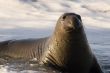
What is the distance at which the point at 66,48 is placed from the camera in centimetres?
672

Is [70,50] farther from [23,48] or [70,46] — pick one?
[23,48]

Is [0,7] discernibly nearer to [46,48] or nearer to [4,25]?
[4,25]

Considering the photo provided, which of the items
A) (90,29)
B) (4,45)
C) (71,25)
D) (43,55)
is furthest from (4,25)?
(71,25)

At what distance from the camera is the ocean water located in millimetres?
12077

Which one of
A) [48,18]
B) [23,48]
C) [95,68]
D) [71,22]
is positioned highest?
[48,18]

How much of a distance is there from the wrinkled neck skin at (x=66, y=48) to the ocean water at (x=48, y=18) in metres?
2.36

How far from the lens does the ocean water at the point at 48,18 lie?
12.1 m

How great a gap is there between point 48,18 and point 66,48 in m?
8.38

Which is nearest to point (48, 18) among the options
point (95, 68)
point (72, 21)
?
point (95, 68)

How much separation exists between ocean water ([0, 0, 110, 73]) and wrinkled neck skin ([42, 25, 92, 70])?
2.36 metres

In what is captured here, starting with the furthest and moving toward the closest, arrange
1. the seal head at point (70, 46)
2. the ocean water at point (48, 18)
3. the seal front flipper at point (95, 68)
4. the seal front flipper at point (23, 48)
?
the ocean water at point (48, 18)
the seal front flipper at point (23, 48)
the seal front flipper at point (95, 68)
the seal head at point (70, 46)

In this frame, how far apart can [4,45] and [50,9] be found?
23.2ft

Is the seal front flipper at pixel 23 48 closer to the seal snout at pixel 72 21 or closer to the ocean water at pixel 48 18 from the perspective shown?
the seal snout at pixel 72 21

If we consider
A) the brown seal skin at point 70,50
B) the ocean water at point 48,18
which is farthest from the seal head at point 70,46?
the ocean water at point 48,18
